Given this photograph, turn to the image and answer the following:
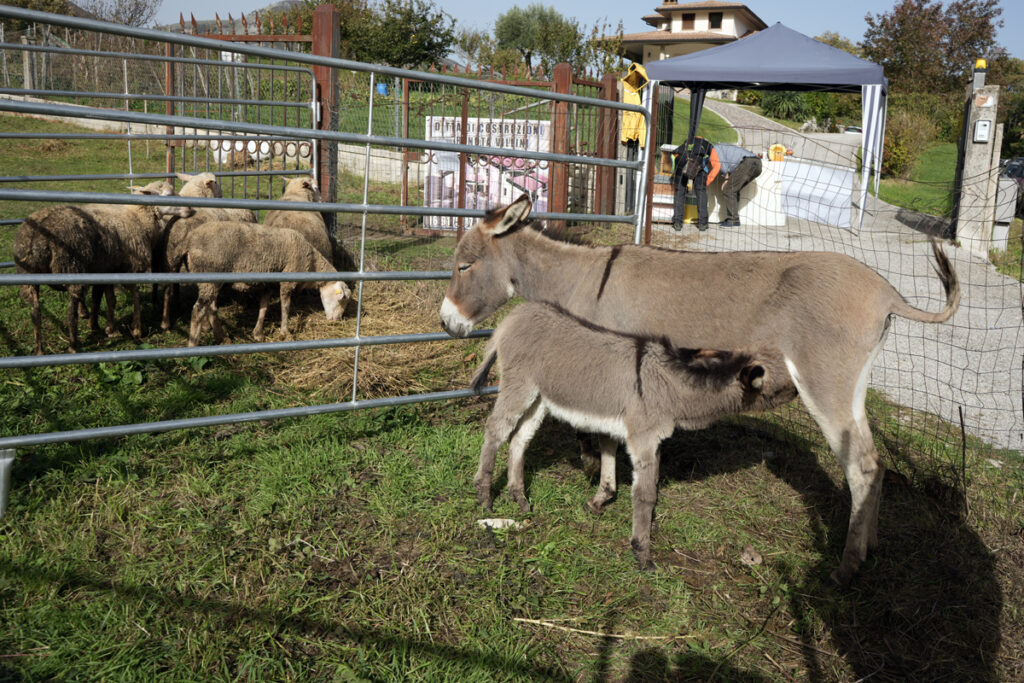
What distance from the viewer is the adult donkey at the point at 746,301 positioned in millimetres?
3760

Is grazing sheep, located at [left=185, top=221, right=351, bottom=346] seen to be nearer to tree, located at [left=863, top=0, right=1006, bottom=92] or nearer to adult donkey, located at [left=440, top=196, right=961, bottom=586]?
adult donkey, located at [left=440, top=196, right=961, bottom=586]

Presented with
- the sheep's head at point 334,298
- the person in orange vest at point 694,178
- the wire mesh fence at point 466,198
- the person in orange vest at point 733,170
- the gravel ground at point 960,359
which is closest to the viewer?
the wire mesh fence at point 466,198

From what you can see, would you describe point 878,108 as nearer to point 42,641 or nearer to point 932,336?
point 932,336

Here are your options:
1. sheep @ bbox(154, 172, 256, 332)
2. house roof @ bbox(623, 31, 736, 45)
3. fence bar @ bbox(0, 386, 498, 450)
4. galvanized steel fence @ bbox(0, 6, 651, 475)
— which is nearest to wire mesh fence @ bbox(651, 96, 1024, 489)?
galvanized steel fence @ bbox(0, 6, 651, 475)

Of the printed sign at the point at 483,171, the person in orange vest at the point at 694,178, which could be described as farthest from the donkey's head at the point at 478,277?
the person in orange vest at the point at 694,178

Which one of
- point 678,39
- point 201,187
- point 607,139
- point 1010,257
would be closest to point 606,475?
point 201,187

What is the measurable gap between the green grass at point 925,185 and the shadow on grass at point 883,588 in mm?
13944

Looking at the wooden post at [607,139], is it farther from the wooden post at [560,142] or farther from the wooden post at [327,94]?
the wooden post at [327,94]

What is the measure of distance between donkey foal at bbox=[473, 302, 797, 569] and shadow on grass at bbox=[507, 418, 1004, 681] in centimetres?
70

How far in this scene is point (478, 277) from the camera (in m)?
4.66

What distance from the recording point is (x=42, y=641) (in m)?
2.88

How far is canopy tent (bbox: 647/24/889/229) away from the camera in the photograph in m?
14.0

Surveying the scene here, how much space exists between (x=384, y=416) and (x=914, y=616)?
11.0 ft

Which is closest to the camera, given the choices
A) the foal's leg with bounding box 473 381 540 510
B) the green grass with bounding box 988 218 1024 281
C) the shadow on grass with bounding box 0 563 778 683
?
the shadow on grass with bounding box 0 563 778 683
